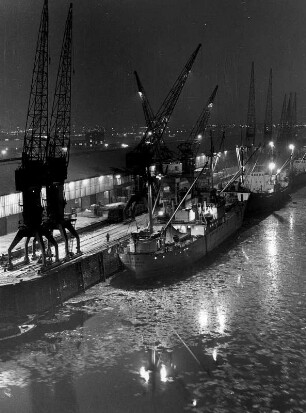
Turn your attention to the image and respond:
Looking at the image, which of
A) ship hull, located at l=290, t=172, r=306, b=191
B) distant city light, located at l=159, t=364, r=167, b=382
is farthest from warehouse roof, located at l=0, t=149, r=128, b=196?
ship hull, located at l=290, t=172, r=306, b=191

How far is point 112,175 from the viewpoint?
1742 inches

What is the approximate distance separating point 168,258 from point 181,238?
12.3ft

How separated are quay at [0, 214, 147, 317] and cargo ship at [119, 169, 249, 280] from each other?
50.2 inches

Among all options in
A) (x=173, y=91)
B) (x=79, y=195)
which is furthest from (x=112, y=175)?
(x=173, y=91)

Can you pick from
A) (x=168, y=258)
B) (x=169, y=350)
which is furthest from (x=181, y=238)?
(x=169, y=350)

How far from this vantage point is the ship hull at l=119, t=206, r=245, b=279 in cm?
2658

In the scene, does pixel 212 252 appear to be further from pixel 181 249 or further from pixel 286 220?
pixel 286 220

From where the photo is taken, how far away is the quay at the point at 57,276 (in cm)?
2067

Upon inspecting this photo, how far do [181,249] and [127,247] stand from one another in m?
3.47

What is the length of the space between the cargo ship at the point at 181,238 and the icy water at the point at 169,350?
121 centimetres

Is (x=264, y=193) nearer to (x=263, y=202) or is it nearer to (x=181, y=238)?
(x=263, y=202)

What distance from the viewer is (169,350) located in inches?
715

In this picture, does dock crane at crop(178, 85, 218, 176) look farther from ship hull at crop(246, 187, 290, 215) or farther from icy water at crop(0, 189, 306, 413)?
icy water at crop(0, 189, 306, 413)

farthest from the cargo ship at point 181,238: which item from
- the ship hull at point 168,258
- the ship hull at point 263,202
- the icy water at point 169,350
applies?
the ship hull at point 263,202
